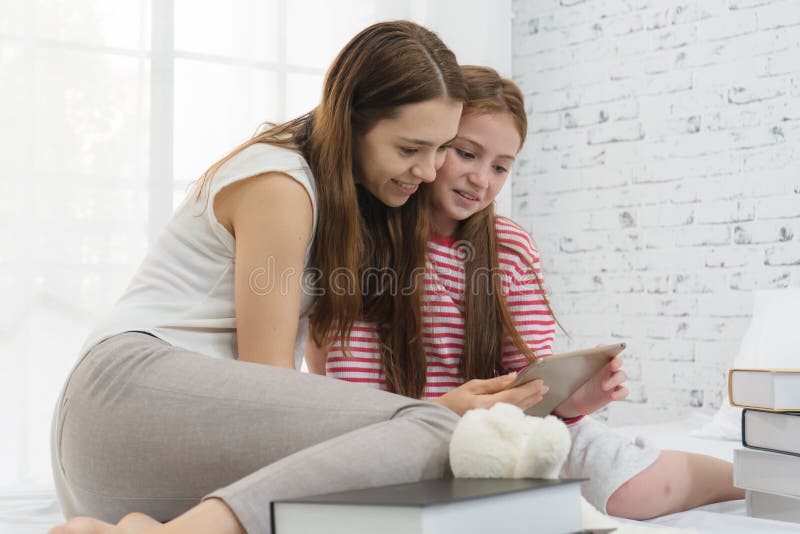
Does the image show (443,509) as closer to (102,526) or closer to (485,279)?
(102,526)

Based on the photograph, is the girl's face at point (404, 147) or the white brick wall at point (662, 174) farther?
the white brick wall at point (662, 174)

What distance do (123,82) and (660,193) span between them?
6.51ft

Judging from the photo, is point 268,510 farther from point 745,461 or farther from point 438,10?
point 438,10

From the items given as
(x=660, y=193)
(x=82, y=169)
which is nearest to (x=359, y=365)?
(x=82, y=169)

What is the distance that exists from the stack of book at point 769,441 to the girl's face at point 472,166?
573mm

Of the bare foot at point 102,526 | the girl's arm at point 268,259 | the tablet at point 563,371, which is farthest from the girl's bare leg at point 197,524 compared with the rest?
the tablet at point 563,371

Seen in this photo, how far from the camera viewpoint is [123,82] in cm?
303

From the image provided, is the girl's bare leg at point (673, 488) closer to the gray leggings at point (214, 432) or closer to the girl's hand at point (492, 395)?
the girl's hand at point (492, 395)

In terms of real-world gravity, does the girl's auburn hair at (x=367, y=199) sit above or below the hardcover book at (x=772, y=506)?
above

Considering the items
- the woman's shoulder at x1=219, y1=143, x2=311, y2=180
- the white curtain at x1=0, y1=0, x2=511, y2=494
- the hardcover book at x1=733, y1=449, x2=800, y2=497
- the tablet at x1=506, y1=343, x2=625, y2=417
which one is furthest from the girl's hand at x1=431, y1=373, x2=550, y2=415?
the white curtain at x1=0, y1=0, x2=511, y2=494

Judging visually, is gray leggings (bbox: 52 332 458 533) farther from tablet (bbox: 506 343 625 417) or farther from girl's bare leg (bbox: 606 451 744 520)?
girl's bare leg (bbox: 606 451 744 520)

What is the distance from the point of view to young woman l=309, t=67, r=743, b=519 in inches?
59.7

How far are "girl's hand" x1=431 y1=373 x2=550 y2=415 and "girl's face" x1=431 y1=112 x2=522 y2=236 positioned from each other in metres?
0.44

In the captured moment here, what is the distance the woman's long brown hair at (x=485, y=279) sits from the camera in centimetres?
164
